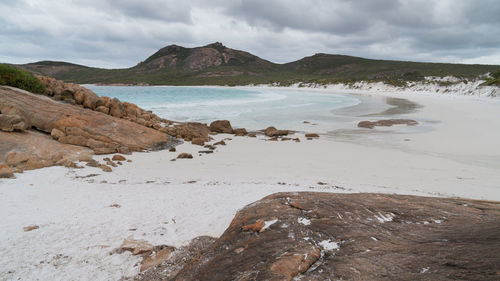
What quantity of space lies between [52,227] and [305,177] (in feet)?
21.5

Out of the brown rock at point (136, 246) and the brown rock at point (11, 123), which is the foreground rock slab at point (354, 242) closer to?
the brown rock at point (136, 246)

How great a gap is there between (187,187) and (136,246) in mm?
3033

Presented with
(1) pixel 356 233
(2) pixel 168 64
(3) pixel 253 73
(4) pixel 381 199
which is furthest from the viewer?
(2) pixel 168 64

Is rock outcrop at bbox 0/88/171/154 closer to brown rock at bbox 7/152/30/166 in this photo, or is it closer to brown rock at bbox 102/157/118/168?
brown rock at bbox 102/157/118/168

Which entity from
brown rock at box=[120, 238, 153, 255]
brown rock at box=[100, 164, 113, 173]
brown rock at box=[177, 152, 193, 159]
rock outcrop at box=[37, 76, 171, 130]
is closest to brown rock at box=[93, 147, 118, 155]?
brown rock at box=[100, 164, 113, 173]

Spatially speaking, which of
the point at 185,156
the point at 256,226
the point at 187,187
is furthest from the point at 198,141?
the point at 256,226

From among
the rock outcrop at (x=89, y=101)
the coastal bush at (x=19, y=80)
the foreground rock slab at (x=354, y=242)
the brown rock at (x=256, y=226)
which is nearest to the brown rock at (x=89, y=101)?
the rock outcrop at (x=89, y=101)

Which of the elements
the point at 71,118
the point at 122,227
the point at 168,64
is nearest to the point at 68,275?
the point at 122,227

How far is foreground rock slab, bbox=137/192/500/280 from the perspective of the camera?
2.25 m

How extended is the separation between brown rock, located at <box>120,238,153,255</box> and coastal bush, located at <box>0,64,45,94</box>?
13.2 metres

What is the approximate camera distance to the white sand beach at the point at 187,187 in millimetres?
4270

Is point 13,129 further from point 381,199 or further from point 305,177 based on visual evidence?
point 381,199

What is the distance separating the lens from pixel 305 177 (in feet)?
28.1

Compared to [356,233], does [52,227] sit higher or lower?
lower
